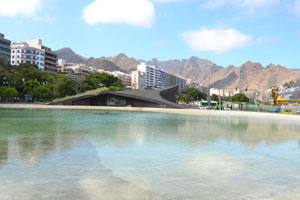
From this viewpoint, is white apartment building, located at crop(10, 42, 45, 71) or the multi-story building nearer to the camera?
white apartment building, located at crop(10, 42, 45, 71)

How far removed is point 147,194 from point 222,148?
570 cm

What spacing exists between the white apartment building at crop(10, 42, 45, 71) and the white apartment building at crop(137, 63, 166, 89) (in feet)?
223

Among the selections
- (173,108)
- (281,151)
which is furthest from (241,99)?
(281,151)

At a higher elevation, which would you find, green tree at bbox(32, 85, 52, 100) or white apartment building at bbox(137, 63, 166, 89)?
white apartment building at bbox(137, 63, 166, 89)

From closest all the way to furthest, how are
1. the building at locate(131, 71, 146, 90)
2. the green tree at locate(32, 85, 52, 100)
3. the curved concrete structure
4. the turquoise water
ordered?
the turquoise water
the curved concrete structure
the green tree at locate(32, 85, 52, 100)
the building at locate(131, 71, 146, 90)

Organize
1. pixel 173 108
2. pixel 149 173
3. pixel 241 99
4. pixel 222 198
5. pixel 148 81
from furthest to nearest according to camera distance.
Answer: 1. pixel 148 81
2. pixel 241 99
3. pixel 173 108
4. pixel 149 173
5. pixel 222 198

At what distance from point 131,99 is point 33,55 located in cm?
5280

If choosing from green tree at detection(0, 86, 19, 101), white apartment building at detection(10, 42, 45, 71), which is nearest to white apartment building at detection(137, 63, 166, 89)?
white apartment building at detection(10, 42, 45, 71)

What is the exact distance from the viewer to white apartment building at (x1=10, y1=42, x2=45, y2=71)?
292ft

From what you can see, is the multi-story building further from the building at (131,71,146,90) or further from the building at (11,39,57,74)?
the building at (11,39,57,74)

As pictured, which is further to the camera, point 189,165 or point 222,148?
point 222,148

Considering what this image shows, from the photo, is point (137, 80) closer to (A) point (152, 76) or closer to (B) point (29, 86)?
(A) point (152, 76)

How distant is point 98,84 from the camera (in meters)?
72.4

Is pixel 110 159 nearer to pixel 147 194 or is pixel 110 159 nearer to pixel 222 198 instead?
pixel 147 194
